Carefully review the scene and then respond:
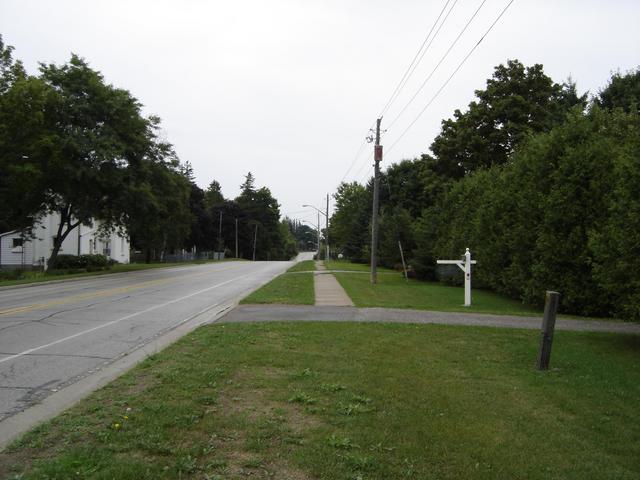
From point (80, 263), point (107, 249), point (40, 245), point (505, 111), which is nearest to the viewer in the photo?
point (505, 111)

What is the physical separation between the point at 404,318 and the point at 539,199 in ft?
19.0

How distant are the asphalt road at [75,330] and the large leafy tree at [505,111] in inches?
822

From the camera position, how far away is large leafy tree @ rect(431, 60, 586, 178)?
34.0m

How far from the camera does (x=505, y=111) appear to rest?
34.2 metres

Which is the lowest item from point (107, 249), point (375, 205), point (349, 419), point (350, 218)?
point (349, 419)

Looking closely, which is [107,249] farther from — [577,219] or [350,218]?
[577,219]

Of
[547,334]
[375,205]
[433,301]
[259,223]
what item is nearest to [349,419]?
[547,334]

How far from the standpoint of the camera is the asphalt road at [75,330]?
7266mm

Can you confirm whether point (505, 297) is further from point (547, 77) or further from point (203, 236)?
point (203, 236)

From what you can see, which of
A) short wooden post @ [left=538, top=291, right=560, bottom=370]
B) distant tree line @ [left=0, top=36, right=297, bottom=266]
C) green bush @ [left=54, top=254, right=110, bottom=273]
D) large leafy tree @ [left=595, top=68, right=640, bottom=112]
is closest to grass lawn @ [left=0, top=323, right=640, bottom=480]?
short wooden post @ [left=538, top=291, right=560, bottom=370]

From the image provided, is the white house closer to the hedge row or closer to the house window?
the house window

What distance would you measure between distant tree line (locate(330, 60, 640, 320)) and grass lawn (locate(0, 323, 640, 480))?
3.28m

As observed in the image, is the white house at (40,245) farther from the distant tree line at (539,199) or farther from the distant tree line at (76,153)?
the distant tree line at (539,199)

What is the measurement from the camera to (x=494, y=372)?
→ 24.9ft
